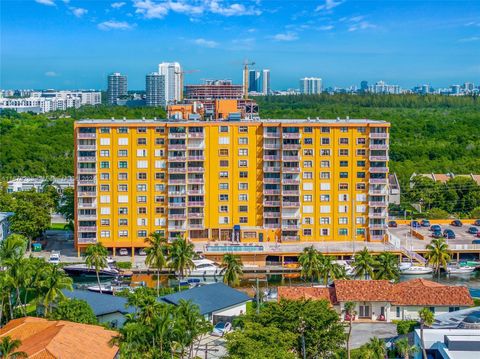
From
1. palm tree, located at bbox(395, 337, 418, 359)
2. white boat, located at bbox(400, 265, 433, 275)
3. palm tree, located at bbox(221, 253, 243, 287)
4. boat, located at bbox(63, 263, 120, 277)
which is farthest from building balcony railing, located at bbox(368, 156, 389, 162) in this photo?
palm tree, located at bbox(395, 337, 418, 359)

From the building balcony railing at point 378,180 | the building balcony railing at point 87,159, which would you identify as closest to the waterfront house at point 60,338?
the building balcony railing at point 87,159

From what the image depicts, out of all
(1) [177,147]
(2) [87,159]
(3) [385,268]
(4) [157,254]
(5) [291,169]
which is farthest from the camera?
(5) [291,169]

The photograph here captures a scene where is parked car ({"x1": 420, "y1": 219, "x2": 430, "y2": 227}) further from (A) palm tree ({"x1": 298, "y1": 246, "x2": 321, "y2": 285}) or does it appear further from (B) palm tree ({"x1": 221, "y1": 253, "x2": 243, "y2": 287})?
(B) palm tree ({"x1": 221, "y1": 253, "x2": 243, "y2": 287})

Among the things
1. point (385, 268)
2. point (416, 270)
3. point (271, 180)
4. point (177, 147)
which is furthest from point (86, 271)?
point (416, 270)

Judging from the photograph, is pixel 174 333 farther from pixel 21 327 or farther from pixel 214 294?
pixel 214 294

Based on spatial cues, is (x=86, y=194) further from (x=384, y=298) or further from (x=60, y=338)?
(x=60, y=338)

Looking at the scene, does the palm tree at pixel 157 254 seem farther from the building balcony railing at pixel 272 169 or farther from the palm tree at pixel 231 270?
the building balcony railing at pixel 272 169
